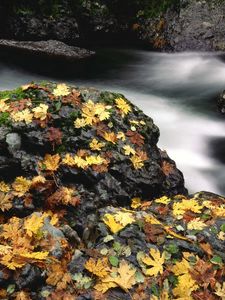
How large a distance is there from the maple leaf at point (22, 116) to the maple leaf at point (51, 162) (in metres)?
0.44

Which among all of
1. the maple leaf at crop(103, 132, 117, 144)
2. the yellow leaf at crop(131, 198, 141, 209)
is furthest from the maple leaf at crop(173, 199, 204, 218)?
the maple leaf at crop(103, 132, 117, 144)

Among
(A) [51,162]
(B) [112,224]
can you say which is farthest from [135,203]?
(A) [51,162]

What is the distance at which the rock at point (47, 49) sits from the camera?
12.2 meters

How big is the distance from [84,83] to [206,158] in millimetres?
5271

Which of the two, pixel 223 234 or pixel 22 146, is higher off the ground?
pixel 22 146

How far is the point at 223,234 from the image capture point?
3385 millimetres

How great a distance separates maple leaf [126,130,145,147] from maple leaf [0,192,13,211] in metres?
1.60

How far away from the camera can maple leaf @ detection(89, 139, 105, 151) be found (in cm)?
405

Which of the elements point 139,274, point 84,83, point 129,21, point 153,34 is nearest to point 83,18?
point 129,21

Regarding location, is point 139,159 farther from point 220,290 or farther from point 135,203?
point 220,290

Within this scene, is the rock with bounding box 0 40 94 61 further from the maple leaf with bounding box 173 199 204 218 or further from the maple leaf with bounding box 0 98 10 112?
the maple leaf with bounding box 173 199 204 218

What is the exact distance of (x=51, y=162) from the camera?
12.5 ft

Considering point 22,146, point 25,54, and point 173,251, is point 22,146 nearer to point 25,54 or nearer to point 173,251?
point 173,251

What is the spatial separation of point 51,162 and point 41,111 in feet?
2.04
